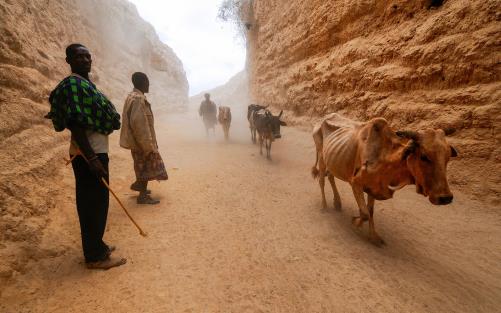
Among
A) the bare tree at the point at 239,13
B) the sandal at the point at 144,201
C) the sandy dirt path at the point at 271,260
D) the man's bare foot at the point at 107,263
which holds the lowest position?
the sandy dirt path at the point at 271,260

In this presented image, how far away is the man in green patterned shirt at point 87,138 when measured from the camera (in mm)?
2379

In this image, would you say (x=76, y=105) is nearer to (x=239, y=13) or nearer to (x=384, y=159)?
(x=384, y=159)

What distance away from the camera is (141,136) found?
12.9 ft

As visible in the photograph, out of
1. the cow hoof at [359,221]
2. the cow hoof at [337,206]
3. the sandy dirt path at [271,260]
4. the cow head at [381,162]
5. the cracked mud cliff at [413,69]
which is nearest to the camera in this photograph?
the sandy dirt path at [271,260]

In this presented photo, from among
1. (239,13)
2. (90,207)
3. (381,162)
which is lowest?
(90,207)

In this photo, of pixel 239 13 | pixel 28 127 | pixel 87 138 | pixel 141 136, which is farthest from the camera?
pixel 239 13

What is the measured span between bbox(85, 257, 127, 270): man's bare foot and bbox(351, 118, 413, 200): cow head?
2843mm

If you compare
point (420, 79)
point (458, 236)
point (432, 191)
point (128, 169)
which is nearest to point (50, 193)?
point (128, 169)

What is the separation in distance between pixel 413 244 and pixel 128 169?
213 inches

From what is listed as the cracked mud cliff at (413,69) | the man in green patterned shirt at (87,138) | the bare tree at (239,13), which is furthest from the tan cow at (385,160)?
the bare tree at (239,13)

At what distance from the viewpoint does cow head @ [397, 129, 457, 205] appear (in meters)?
2.37

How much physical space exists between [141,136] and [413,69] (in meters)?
5.22

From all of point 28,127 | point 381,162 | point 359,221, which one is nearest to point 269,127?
point 359,221

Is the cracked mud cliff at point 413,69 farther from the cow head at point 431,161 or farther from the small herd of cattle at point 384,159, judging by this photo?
the cow head at point 431,161
